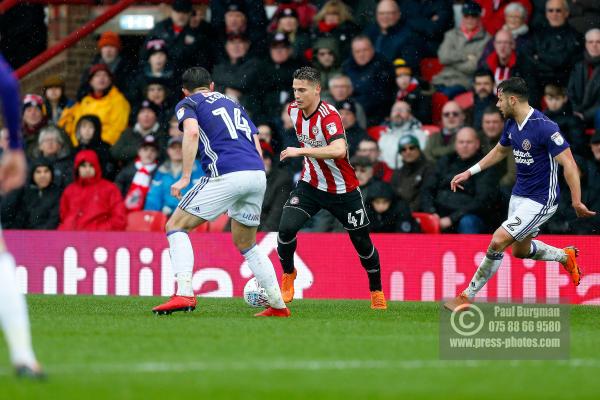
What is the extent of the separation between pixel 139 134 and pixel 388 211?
419 cm

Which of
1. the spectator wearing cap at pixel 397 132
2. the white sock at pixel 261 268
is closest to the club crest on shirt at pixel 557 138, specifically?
the white sock at pixel 261 268

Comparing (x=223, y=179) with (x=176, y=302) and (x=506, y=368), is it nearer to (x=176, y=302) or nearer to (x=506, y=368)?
(x=176, y=302)

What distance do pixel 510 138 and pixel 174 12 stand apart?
26.6 feet

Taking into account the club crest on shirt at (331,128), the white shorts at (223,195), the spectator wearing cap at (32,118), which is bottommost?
the white shorts at (223,195)

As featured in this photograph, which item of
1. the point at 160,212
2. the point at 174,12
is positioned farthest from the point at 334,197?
the point at 174,12

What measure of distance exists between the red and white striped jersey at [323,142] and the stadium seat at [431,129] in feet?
13.5

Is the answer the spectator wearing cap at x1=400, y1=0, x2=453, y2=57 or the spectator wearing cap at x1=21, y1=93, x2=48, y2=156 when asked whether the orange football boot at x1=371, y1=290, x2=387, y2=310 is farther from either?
the spectator wearing cap at x1=21, y1=93, x2=48, y2=156

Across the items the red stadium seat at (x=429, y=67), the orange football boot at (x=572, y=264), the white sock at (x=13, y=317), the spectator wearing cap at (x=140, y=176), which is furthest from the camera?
the red stadium seat at (x=429, y=67)

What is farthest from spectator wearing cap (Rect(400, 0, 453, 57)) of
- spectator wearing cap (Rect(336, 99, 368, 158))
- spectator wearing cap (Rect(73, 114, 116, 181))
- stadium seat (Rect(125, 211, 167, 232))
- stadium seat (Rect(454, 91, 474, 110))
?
spectator wearing cap (Rect(73, 114, 116, 181))

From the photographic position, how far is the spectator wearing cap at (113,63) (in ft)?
63.5

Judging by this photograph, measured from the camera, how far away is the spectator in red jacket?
56.7ft

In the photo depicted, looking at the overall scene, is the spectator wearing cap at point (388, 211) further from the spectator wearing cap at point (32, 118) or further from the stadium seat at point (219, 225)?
the spectator wearing cap at point (32, 118)

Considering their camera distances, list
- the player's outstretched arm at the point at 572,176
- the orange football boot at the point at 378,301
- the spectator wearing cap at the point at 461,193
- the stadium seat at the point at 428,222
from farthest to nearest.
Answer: the stadium seat at the point at 428,222
the spectator wearing cap at the point at 461,193
the orange football boot at the point at 378,301
the player's outstretched arm at the point at 572,176

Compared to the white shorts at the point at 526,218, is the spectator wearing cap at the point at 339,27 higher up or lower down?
higher up
